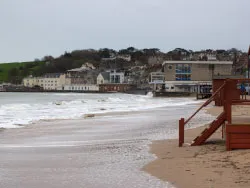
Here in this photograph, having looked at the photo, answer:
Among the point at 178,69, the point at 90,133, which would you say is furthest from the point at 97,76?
the point at 90,133

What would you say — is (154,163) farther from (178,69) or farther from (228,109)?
(178,69)

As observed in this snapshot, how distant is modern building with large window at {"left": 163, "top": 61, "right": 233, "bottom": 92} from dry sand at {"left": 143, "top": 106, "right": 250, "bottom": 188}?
335 feet

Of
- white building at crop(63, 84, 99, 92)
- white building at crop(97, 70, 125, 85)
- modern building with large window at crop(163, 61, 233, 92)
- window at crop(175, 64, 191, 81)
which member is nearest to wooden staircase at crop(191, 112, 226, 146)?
modern building with large window at crop(163, 61, 233, 92)

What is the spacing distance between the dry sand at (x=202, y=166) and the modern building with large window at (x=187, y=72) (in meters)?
102

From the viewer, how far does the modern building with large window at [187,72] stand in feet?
376

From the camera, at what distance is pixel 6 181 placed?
8312 mm

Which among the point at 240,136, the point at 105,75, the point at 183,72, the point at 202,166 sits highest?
the point at 105,75

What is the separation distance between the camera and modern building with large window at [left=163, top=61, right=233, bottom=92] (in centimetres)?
11453

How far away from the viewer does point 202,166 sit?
28.8ft

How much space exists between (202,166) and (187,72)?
108998mm

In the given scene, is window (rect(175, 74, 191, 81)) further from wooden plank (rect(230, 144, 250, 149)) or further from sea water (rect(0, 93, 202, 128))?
wooden plank (rect(230, 144, 250, 149))

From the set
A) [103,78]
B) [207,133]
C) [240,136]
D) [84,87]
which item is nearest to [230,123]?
[240,136]

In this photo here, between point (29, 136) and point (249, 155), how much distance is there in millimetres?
9899

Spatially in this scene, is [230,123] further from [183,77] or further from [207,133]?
[183,77]
